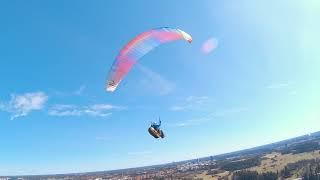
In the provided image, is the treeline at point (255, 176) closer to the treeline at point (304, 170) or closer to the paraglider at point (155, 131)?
the treeline at point (304, 170)

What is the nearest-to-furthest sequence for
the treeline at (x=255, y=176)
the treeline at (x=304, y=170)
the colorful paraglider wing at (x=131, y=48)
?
the colorful paraglider wing at (x=131, y=48)
the treeline at (x=304, y=170)
the treeline at (x=255, y=176)

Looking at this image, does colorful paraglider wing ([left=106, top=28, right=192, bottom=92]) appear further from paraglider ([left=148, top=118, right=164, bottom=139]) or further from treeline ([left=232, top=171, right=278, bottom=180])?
treeline ([left=232, top=171, right=278, bottom=180])

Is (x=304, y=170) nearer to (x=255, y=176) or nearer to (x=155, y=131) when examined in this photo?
(x=255, y=176)

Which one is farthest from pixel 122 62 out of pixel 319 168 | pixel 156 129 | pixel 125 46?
pixel 319 168

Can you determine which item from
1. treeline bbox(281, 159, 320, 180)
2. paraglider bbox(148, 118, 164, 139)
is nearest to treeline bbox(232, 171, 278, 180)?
treeline bbox(281, 159, 320, 180)

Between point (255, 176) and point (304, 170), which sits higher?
point (304, 170)

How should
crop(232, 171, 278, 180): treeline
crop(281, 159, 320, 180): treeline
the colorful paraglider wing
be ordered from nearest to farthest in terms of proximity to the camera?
1. the colorful paraglider wing
2. crop(281, 159, 320, 180): treeline
3. crop(232, 171, 278, 180): treeline

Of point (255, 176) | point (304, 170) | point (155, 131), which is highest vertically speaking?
point (155, 131)

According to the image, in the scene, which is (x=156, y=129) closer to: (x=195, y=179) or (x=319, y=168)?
(x=319, y=168)

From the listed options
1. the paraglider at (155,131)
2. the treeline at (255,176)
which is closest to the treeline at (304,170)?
the treeline at (255,176)

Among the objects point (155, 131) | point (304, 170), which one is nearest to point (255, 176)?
point (304, 170)

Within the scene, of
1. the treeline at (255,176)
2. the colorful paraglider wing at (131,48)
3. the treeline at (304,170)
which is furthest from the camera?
the treeline at (255,176)

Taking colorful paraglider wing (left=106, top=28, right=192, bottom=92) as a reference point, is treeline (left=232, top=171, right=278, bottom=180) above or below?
below
